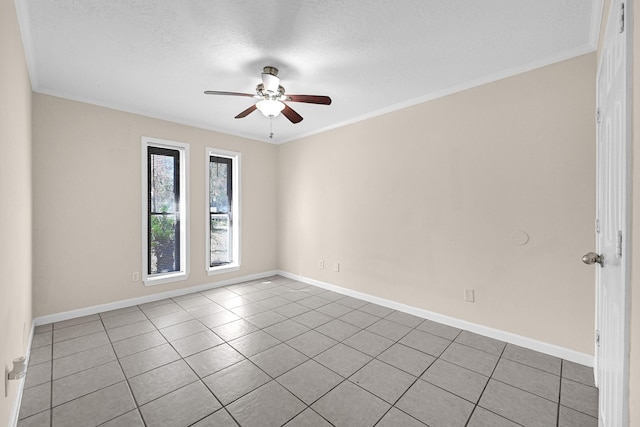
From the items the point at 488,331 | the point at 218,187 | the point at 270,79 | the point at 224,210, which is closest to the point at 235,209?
the point at 224,210

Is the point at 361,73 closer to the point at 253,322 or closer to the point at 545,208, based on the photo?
the point at 545,208

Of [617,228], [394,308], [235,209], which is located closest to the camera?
[617,228]

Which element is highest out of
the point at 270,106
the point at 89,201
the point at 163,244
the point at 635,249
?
the point at 270,106

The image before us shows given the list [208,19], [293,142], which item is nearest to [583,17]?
[208,19]

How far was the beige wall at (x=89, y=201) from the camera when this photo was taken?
2936 mm

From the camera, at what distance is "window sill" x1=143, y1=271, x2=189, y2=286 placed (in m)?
3.68

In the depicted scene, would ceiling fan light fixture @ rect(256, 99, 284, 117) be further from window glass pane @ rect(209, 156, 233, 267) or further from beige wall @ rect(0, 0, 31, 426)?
window glass pane @ rect(209, 156, 233, 267)

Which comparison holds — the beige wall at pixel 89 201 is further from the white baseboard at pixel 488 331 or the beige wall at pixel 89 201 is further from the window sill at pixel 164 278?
the white baseboard at pixel 488 331

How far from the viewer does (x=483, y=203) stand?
2686 mm

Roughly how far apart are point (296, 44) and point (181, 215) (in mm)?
2943

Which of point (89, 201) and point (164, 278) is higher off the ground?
point (89, 201)

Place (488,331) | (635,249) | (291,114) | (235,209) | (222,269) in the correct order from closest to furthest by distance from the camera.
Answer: (635,249), (488,331), (291,114), (222,269), (235,209)

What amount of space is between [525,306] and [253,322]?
8.72ft

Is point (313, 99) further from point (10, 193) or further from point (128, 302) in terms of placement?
point (128, 302)
